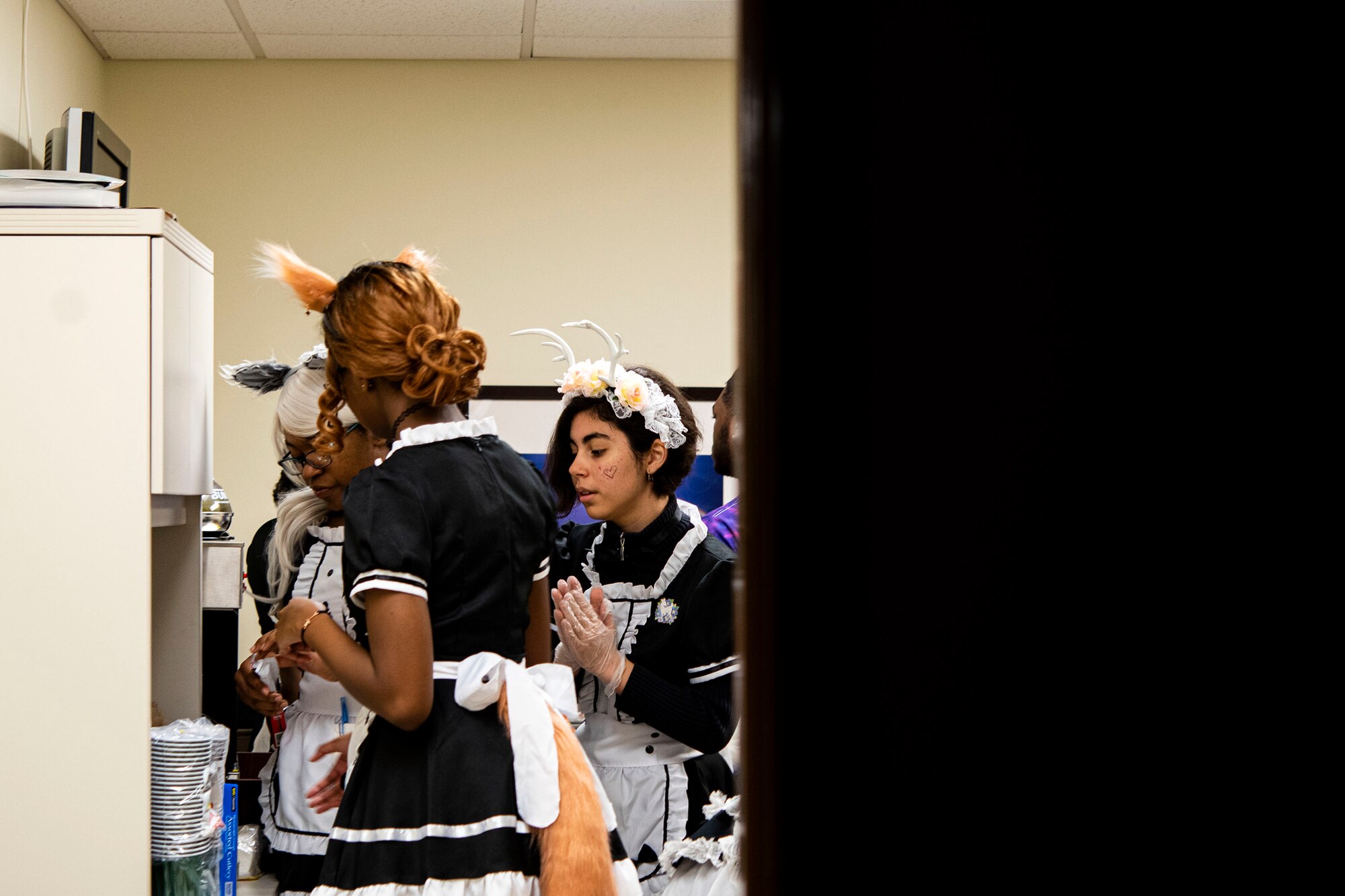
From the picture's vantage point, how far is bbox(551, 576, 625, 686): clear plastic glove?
189cm

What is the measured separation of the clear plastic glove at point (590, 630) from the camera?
1.89 meters

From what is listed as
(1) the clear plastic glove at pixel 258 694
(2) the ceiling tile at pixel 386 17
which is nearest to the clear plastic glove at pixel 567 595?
(1) the clear plastic glove at pixel 258 694

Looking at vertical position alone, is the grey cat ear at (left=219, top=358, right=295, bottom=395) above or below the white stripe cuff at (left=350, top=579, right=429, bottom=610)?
above

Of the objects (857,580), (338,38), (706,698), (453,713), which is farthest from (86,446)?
(338,38)

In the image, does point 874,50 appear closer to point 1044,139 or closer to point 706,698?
point 1044,139

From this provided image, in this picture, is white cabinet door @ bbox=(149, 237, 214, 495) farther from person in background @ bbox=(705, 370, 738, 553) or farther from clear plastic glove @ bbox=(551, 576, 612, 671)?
person in background @ bbox=(705, 370, 738, 553)

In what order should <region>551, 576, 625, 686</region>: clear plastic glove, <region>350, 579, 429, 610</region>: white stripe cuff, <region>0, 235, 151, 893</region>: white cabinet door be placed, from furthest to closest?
<region>551, 576, 625, 686</region>: clear plastic glove < <region>0, 235, 151, 893</region>: white cabinet door < <region>350, 579, 429, 610</region>: white stripe cuff

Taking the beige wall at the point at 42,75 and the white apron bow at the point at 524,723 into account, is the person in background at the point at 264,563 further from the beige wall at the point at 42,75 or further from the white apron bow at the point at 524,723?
the beige wall at the point at 42,75

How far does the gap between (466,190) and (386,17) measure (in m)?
0.63

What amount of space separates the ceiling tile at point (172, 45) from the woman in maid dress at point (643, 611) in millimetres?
2385

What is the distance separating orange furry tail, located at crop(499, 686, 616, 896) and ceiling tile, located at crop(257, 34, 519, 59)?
302 cm

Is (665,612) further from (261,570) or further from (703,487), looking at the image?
(703,487)

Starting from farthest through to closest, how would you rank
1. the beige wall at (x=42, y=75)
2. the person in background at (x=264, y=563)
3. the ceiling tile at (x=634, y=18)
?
the ceiling tile at (x=634, y=18) → the beige wall at (x=42, y=75) → the person in background at (x=264, y=563)

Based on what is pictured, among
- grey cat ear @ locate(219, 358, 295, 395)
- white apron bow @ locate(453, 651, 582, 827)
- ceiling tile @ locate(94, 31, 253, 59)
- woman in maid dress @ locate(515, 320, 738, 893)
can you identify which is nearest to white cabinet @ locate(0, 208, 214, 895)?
white apron bow @ locate(453, 651, 582, 827)
